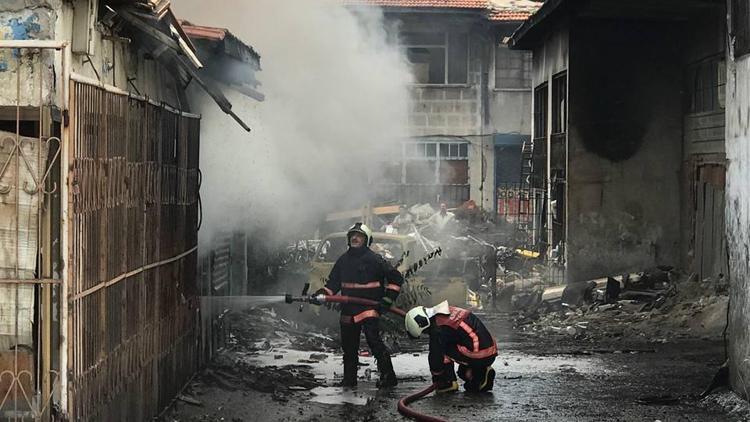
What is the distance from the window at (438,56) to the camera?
107 feet

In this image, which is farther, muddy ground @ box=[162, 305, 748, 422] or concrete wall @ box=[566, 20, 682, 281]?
concrete wall @ box=[566, 20, 682, 281]

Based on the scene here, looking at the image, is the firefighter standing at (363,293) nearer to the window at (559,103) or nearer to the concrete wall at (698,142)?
the concrete wall at (698,142)

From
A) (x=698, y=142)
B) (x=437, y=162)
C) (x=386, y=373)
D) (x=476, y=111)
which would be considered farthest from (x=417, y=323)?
(x=476, y=111)

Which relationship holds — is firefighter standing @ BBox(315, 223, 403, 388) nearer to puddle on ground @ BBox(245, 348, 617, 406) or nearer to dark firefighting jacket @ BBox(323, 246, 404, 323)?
dark firefighting jacket @ BBox(323, 246, 404, 323)

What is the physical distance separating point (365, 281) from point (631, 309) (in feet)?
19.9

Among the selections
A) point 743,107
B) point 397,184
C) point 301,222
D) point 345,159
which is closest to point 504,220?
point 397,184

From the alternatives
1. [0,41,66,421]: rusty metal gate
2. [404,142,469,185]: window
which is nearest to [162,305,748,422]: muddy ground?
[0,41,66,421]: rusty metal gate

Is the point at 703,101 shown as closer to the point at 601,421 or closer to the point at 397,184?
the point at 601,421

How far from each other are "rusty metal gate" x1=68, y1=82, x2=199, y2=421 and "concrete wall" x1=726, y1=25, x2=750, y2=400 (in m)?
5.16

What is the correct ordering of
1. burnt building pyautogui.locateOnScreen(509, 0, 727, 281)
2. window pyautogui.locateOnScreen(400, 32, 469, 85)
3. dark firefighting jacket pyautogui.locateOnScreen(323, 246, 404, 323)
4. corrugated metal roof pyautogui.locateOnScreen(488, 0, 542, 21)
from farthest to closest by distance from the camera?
window pyautogui.locateOnScreen(400, 32, 469, 85) < corrugated metal roof pyautogui.locateOnScreen(488, 0, 542, 21) < burnt building pyautogui.locateOnScreen(509, 0, 727, 281) < dark firefighting jacket pyautogui.locateOnScreen(323, 246, 404, 323)

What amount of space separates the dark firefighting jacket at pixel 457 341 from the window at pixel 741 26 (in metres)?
3.59

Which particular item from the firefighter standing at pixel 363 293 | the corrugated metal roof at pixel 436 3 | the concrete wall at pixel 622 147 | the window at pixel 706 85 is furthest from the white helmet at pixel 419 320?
the corrugated metal roof at pixel 436 3

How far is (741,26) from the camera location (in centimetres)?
949

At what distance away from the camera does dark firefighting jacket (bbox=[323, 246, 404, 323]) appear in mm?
11648
